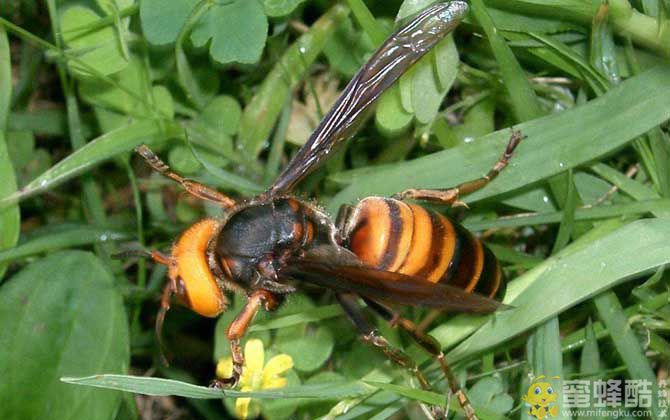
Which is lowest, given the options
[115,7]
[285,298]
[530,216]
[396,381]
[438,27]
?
[396,381]

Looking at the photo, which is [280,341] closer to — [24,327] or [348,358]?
[348,358]

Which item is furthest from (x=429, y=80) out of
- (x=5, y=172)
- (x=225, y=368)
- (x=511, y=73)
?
(x=5, y=172)

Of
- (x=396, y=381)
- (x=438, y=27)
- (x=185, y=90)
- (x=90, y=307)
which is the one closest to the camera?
(x=438, y=27)

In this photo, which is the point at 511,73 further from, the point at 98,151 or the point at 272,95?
the point at 98,151

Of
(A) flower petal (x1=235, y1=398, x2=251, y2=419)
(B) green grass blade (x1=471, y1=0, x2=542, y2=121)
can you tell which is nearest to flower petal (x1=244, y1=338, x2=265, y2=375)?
(A) flower petal (x1=235, y1=398, x2=251, y2=419)

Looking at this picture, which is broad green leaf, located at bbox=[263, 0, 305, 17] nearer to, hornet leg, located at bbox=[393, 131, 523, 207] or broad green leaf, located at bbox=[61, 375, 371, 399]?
hornet leg, located at bbox=[393, 131, 523, 207]

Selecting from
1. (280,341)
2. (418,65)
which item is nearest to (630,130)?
(418,65)

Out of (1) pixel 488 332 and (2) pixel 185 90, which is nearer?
(1) pixel 488 332

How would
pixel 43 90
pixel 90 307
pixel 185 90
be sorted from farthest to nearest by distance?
pixel 43 90 → pixel 185 90 → pixel 90 307
